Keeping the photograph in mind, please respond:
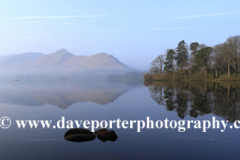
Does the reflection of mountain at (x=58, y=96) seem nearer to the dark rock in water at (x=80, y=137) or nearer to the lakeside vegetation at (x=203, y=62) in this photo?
the dark rock in water at (x=80, y=137)

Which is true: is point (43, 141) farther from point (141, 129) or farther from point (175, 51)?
point (175, 51)

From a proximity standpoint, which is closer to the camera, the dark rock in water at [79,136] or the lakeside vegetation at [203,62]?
the dark rock in water at [79,136]

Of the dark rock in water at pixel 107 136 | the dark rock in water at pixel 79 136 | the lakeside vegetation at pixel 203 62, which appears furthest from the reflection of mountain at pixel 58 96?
the lakeside vegetation at pixel 203 62

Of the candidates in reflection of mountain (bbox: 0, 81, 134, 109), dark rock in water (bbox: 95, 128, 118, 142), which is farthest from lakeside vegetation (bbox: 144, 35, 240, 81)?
dark rock in water (bbox: 95, 128, 118, 142)

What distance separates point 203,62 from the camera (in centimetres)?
8644

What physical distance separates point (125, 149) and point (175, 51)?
4130 inches

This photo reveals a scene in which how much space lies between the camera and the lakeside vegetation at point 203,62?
82125 mm

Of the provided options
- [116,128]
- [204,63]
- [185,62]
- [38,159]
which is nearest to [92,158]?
[38,159]

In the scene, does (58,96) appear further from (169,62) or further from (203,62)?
(169,62)

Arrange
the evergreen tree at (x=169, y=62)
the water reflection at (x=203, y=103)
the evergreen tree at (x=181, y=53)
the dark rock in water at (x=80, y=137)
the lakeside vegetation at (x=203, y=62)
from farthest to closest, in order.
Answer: the evergreen tree at (x=169, y=62)
the evergreen tree at (x=181, y=53)
the lakeside vegetation at (x=203, y=62)
the water reflection at (x=203, y=103)
the dark rock in water at (x=80, y=137)

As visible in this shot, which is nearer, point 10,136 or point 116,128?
point 10,136

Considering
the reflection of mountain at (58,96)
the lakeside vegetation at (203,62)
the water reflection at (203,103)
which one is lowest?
the water reflection at (203,103)

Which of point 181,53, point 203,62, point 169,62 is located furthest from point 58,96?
point 181,53

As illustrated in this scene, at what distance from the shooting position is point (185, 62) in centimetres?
9650
